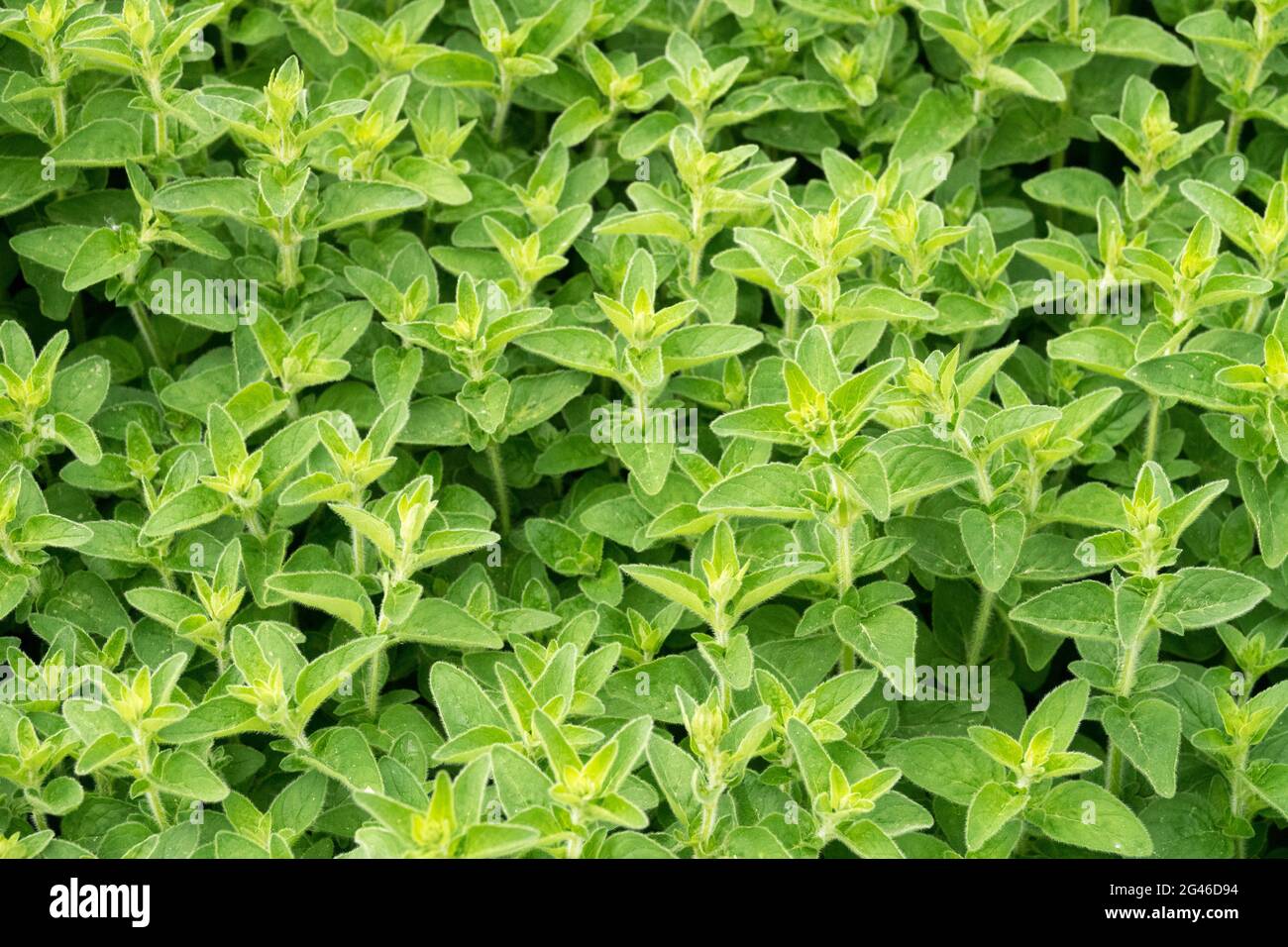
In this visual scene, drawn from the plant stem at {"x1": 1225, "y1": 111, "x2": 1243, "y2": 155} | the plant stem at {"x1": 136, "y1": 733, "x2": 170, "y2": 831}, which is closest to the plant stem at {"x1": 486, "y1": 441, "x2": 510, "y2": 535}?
the plant stem at {"x1": 136, "y1": 733, "x2": 170, "y2": 831}

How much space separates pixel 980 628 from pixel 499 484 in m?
1.23

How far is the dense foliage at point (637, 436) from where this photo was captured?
3092 millimetres

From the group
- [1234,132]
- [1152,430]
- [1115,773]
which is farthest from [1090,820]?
[1234,132]

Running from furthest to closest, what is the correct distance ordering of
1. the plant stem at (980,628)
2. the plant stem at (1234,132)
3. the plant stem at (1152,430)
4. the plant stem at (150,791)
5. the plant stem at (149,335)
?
the plant stem at (1234,132) → the plant stem at (149,335) → the plant stem at (1152,430) → the plant stem at (980,628) → the plant stem at (150,791)

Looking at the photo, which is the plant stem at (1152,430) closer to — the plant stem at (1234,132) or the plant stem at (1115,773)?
the plant stem at (1115,773)

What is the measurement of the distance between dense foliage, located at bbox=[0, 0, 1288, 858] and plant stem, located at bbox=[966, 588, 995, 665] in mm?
32

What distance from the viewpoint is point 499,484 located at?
3814 millimetres

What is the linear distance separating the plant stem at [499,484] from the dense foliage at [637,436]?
0.06m

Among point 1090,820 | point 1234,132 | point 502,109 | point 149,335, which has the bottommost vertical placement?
point 1090,820

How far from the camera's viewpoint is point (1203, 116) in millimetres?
4629

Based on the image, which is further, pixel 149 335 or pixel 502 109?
pixel 502 109

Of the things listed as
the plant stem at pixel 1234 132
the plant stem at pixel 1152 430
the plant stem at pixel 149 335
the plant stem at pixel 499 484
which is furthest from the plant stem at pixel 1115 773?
the plant stem at pixel 149 335

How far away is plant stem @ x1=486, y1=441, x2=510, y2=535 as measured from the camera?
3.76 metres

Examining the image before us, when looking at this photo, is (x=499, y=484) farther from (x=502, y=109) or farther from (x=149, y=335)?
(x=502, y=109)
